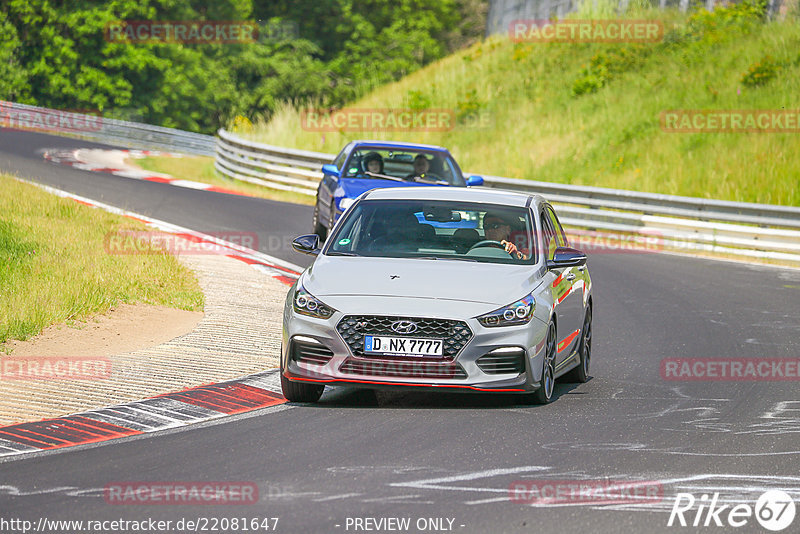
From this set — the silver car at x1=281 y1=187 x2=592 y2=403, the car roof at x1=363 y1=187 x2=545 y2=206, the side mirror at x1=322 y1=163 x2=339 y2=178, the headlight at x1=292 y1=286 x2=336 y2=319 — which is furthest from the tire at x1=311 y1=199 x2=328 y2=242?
the headlight at x1=292 y1=286 x2=336 y2=319

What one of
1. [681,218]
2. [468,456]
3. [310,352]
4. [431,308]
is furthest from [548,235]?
[681,218]

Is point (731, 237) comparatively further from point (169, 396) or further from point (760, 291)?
point (169, 396)

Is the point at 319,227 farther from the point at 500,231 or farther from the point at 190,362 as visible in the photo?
the point at 500,231

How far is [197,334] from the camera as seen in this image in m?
12.7

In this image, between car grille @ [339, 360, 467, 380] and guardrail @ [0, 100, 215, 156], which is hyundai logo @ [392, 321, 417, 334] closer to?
car grille @ [339, 360, 467, 380]

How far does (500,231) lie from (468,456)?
292cm

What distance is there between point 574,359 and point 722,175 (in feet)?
67.1

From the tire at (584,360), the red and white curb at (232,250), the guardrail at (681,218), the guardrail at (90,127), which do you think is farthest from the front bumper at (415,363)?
the guardrail at (90,127)

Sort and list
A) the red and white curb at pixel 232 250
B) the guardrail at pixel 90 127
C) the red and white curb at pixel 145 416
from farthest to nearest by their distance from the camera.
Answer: the guardrail at pixel 90 127
the red and white curb at pixel 232 250
the red and white curb at pixel 145 416

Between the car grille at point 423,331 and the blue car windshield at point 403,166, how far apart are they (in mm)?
9928

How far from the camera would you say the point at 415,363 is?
29.6 feet

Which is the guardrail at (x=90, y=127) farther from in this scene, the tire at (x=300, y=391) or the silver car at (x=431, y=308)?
the tire at (x=300, y=391)

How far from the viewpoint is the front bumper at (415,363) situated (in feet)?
29.7

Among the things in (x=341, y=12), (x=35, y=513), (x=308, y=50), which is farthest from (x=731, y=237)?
(x=341, y=12)
